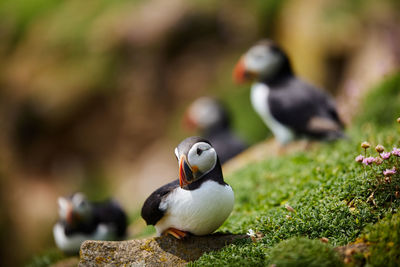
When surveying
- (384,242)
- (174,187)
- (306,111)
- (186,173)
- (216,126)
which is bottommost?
(216,126)

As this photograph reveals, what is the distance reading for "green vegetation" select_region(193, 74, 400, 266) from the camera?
12.9ft

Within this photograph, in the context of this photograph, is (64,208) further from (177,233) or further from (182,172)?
(182,172)

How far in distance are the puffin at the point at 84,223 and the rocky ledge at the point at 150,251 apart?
8.33 feet

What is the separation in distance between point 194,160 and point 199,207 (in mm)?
397

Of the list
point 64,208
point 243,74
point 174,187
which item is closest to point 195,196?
point 174,187

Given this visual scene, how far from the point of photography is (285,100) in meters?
6.91

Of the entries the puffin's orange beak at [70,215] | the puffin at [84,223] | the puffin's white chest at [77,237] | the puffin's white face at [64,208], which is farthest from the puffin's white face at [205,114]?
the puffin's orange beak at [70,215]

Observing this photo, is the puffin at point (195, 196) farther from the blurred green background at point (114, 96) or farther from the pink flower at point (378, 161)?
the blurred green background at point (114, 96)

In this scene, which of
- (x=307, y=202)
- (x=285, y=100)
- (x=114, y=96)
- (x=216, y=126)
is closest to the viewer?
(x=307, y=202)

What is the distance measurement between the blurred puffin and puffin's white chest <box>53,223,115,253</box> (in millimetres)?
3351

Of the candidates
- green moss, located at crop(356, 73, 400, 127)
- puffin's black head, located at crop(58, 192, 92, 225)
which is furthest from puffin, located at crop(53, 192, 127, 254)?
green moss, located at crop(356, 73, 400, 127)

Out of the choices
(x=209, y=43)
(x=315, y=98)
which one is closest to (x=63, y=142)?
(x=209, y=43)

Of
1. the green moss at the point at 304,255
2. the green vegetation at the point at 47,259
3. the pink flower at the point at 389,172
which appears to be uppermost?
the pink flower at the point at 389,172

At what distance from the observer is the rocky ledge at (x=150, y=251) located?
3965 millimetres
